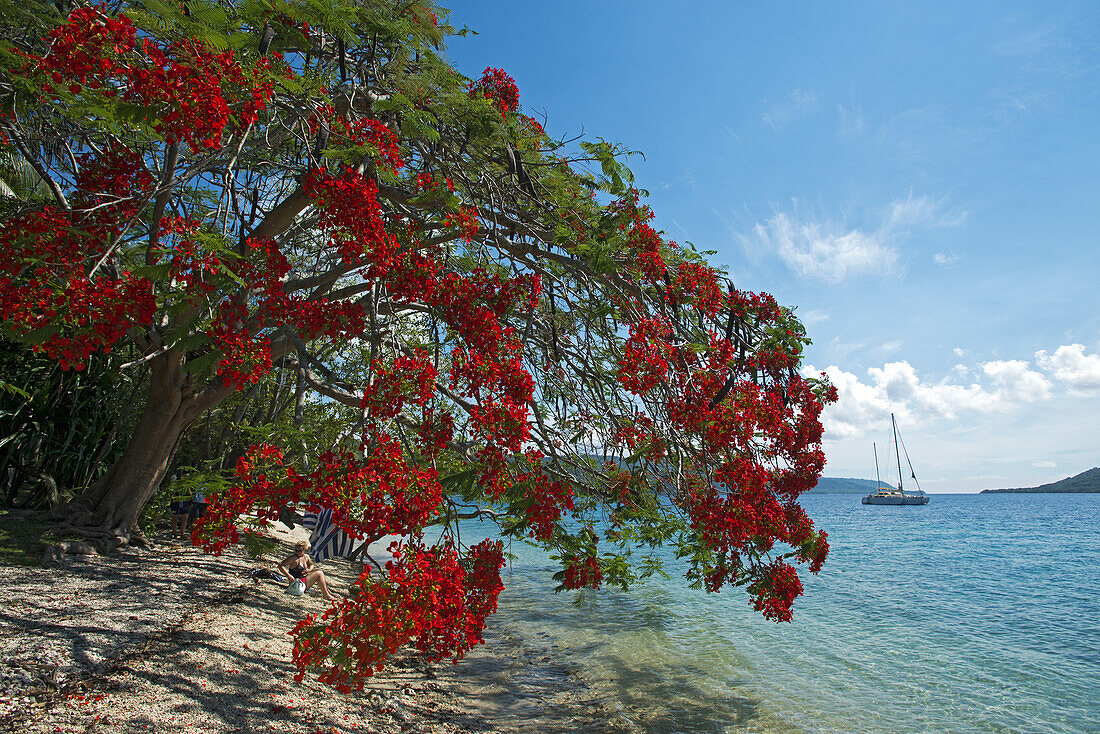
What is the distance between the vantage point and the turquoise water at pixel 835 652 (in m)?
9.09

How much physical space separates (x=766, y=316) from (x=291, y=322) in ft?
16.3

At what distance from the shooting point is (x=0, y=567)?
6.80m

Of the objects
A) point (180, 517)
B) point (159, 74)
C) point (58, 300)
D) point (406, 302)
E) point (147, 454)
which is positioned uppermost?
point (159, 74)

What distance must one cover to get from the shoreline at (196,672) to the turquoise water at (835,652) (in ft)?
4.53

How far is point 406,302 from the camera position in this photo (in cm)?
603

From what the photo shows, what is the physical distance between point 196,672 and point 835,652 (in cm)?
1265

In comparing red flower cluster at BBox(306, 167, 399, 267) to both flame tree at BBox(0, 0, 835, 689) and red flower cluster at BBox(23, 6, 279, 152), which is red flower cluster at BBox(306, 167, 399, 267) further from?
red flower cluster at BBox(23, 6, 279, 152)

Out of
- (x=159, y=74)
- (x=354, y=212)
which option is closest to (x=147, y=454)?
(x=354, y=212)

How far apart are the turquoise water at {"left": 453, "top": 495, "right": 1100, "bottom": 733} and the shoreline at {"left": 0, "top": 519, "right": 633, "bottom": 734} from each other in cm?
138

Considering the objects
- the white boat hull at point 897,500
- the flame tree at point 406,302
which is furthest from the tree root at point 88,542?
the white boat hull at point 897,500

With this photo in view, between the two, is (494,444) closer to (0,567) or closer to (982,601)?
(0,567)

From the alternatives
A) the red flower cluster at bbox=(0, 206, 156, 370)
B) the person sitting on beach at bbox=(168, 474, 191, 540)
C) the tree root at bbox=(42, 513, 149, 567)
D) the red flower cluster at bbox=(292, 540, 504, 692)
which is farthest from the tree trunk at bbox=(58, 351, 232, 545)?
the red flower cluster at bbox=(292, 540, 504, 692)

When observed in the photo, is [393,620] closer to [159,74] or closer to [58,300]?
[58,300]

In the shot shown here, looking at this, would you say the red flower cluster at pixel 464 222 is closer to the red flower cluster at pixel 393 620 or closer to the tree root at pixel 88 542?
the red flower cluster at pixel 393 620
